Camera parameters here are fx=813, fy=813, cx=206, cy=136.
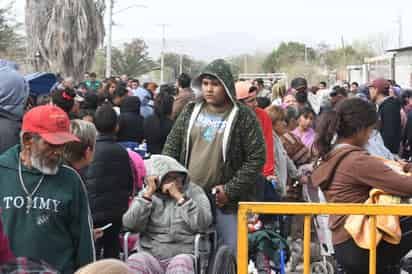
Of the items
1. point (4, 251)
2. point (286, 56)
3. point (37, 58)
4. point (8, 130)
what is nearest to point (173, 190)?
point (8, 130)

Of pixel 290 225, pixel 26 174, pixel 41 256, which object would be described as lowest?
pixel 290 225

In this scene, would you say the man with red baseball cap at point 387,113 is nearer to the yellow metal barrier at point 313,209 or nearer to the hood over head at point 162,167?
the hood over head at point 162,167

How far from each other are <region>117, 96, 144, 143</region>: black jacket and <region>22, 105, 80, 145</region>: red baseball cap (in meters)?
5.89

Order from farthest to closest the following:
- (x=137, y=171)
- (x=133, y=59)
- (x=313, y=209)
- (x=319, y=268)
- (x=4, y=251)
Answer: (x=133, y=59), (x=319, y=268), (x=137, y=171), (x=313, y=209), (x=4, y=251)

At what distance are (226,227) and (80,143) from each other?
4.80 feet

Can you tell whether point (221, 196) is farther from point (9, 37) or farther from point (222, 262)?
point (9, 37)

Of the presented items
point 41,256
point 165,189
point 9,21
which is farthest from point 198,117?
point 9,21

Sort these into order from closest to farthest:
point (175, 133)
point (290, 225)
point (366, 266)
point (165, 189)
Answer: point (366, 266) → point (165, 189) → point (175, 133) → point (290, 225)

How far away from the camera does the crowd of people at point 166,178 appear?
4.01m

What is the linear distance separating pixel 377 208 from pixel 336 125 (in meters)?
0.72

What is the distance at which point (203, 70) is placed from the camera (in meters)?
5.98

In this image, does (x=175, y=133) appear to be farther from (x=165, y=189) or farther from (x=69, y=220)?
(x=69, y=220)

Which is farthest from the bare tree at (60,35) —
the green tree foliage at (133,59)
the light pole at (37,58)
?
the green tree foliage at (133,59)

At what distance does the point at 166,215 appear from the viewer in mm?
5695
